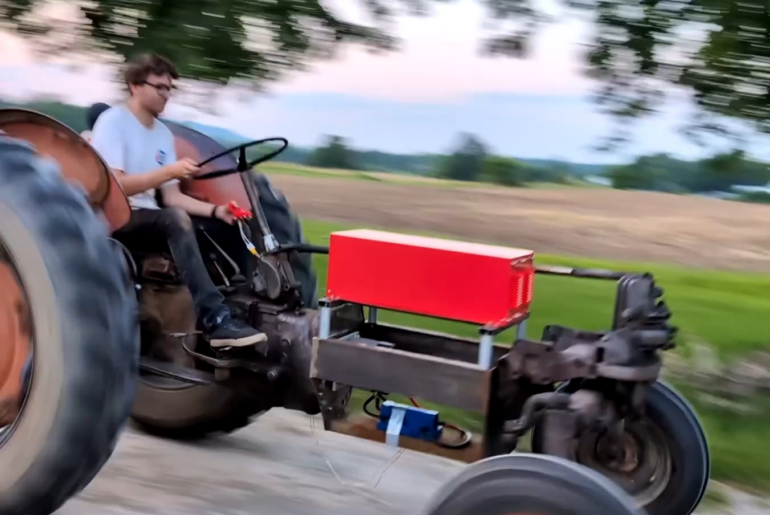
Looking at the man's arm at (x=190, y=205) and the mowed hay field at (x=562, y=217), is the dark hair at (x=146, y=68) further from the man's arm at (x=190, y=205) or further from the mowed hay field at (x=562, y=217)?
the mowed hay field at (x=562, y=217)

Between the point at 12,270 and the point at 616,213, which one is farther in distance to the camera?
the point at 616,213

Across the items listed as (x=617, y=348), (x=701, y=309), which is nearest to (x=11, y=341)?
(x=617, y=348)

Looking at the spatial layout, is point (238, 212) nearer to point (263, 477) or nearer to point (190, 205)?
point (190, 205)

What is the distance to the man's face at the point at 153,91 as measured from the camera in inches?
117

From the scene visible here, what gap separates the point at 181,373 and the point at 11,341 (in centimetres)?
73

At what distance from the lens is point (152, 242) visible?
286 cm

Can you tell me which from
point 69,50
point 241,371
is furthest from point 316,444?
point 69,50

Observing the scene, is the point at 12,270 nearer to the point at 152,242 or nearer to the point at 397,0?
the point at 152,242

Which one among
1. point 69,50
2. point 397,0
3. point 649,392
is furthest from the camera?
point 69,50

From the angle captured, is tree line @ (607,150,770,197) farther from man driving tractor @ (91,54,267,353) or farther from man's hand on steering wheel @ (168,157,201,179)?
man's hand on steering wheel @ (168,157,201,179)

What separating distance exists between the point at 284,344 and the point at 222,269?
0.54 metres

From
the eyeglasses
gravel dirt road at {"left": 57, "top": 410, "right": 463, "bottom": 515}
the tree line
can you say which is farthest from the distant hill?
gravel dirt road at {"left": 57, "top": 410, "right": 463, "bottom": 515}

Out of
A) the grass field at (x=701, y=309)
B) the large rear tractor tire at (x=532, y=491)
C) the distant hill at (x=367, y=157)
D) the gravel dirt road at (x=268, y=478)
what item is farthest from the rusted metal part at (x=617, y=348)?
the distant hill at (x=367, y=157)

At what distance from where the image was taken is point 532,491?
179 cm
